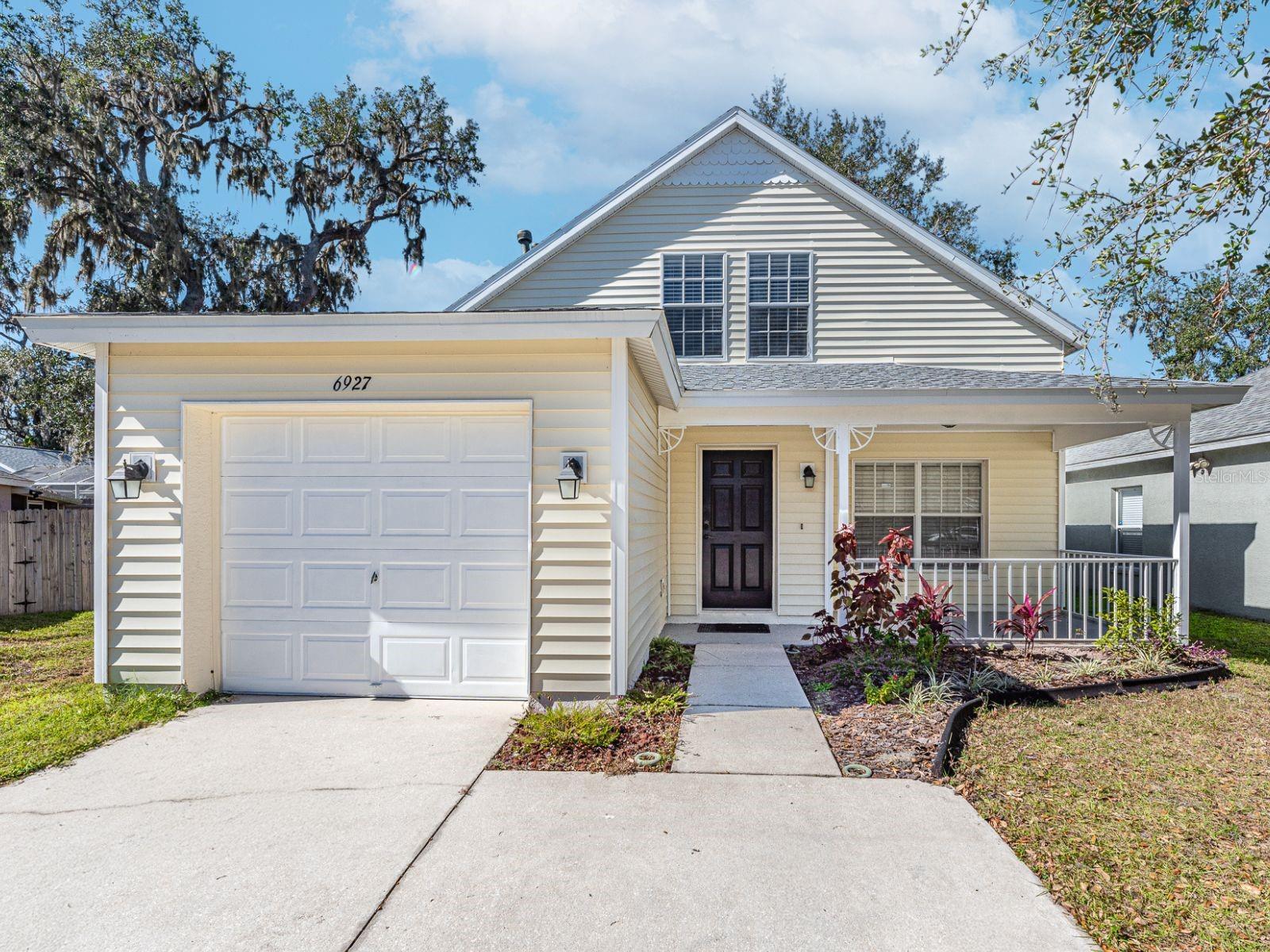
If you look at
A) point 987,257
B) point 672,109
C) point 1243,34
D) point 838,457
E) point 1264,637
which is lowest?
point 1264,637

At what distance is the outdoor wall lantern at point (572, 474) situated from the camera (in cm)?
547

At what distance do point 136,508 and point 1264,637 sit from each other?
12.0 m

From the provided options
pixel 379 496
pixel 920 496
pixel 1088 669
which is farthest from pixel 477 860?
pixel 920 496

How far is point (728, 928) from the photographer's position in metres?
2.80

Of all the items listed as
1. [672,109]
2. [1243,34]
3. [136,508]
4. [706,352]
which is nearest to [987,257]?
[672,109]

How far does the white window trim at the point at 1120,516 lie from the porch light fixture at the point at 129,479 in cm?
1455

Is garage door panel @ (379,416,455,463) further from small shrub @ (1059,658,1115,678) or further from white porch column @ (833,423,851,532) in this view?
small shrub @ (1059,658,1115,678)

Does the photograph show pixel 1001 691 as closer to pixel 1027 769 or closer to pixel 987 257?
pixel 1027 769

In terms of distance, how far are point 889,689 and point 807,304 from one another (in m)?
5.91

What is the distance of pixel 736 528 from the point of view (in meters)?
9.65

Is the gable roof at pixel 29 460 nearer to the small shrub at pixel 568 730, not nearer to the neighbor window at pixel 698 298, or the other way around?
the neighbor window at pixel 698 298

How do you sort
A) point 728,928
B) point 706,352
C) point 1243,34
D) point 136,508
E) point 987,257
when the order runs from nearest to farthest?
point 728,928 → point 1243,34 → point 136,508 → point 706,352 → point 987,257

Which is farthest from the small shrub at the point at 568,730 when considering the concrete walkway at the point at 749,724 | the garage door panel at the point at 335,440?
the garage door panel at the point at 335,440

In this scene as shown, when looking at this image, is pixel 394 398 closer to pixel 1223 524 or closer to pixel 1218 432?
pixel 1223 524
